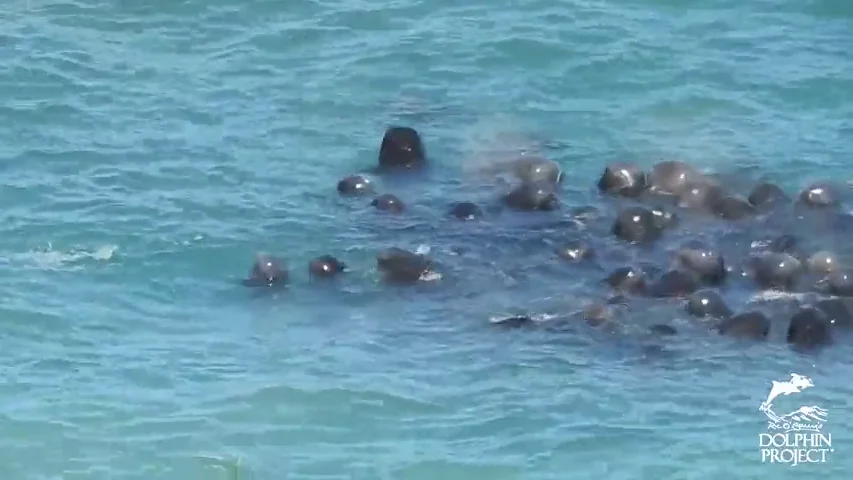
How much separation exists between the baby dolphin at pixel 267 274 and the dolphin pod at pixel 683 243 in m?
0.01

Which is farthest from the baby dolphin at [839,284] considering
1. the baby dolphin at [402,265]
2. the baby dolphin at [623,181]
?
the baby dolphin at [402,265]

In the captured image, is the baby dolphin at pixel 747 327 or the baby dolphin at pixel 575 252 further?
the baby dolphin at pixel 575 252

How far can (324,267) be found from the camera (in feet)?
79.7

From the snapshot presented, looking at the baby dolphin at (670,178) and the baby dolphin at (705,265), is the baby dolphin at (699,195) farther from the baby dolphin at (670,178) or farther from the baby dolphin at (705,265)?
the baby dolphin at (705,265)

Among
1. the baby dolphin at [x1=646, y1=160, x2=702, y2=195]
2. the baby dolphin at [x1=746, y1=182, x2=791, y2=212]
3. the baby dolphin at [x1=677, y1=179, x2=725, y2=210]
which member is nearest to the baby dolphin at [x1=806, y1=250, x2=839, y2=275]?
the baby dolphin at [x1=746, y1=182, x2=791, y2=212]

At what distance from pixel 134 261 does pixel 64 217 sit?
175cm

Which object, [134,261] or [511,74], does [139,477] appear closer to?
[134,261]

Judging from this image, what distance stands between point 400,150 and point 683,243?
4.96m

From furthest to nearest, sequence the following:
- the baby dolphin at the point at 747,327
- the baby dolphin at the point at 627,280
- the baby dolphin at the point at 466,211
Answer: the baby dolphin at the point at 466,211 → the baby dolphin at the point at 627,280 → the baby dolphin at the point at 747,327

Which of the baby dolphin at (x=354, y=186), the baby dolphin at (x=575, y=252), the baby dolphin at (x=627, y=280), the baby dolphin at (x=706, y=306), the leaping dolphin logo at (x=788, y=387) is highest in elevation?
the baby dolphin at (x=354, y=186)

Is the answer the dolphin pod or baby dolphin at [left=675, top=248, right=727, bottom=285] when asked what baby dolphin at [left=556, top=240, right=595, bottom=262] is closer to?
the dolphin pod

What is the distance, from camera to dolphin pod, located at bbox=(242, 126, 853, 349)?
22938 millimetres

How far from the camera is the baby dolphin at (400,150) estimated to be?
27766 mm

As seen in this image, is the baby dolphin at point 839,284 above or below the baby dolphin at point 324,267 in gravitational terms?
below
